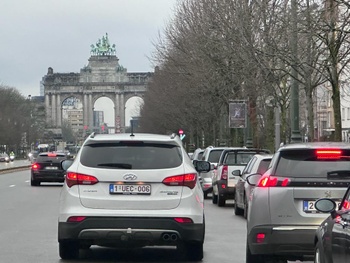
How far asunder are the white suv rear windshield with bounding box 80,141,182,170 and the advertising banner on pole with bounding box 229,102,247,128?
3148 cm

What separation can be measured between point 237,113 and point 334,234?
3573cm

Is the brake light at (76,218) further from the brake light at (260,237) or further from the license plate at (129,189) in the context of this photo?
the brake light at (260,237)

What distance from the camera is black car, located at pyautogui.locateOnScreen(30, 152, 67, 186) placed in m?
39.9

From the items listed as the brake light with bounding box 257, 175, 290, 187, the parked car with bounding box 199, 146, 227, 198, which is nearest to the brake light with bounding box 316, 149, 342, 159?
the brake light with bounding box 257, 175, 290, 187

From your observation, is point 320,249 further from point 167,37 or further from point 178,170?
point 167,37

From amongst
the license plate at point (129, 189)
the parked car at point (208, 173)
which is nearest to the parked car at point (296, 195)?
the license plate at point (129, 189)

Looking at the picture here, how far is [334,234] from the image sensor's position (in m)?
8.50

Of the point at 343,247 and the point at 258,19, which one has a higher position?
the point at 258,19

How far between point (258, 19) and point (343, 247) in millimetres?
26728

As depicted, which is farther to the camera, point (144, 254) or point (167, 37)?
point (167, 37)

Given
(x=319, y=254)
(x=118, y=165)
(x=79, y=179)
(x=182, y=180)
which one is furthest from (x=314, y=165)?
(x=79, y=179)

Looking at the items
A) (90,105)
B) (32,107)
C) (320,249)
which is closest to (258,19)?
(320,249)

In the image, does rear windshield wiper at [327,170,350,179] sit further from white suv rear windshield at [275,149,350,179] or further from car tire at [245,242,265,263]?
car tire at [245,242,265,263]

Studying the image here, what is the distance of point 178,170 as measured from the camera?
12.1 meters
